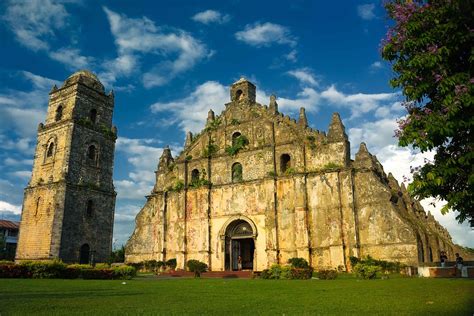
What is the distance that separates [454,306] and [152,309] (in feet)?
19.8

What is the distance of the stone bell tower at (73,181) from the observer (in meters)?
34.9

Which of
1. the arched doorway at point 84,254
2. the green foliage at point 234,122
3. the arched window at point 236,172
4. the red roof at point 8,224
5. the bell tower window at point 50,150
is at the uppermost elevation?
the green foliage at point 234,122

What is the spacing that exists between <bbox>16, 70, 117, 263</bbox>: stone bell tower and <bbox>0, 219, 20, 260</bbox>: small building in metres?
20.3

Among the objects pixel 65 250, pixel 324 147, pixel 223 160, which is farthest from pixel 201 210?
pixel 65 250

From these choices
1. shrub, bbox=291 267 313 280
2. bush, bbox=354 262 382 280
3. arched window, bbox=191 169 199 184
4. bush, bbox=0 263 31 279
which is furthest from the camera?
arched window, bbox=191 169 199 184

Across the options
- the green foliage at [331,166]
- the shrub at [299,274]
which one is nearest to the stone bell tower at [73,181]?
the shrub at [299,274]

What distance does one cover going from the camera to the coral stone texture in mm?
25203

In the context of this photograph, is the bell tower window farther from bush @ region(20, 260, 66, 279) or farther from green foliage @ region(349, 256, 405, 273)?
green foliage @ region(349, 256, 405, 273)

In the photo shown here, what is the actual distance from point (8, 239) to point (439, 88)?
63.4m

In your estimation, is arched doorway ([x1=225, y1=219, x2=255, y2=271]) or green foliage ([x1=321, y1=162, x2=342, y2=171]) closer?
green foliage ([x1=321, y1=162, x2=342, y2=171])

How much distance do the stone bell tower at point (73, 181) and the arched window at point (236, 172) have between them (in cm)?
1432

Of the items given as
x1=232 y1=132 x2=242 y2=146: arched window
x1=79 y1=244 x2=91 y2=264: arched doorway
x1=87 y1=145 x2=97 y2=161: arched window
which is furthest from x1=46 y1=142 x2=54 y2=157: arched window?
A: x1=232 y1=132 x2=242 y2=146: arched window

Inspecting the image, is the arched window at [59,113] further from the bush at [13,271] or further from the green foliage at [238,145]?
the bush at [13,271]

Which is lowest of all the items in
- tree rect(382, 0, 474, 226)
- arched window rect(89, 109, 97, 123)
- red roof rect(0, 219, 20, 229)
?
tree rect(382, 0, 474, 226)
